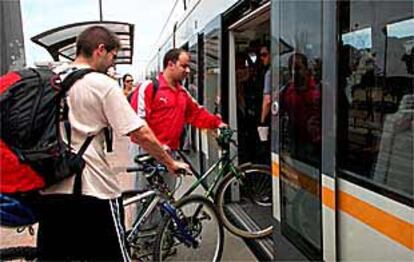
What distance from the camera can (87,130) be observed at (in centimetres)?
302

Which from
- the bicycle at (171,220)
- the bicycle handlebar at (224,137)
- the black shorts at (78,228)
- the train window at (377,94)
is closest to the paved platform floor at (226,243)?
the bicycle at (171,220)

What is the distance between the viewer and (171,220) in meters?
4.52

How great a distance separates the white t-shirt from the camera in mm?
2979

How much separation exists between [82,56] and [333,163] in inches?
52.8

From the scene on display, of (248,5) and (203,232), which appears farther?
(248,5)

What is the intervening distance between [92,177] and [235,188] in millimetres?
3277

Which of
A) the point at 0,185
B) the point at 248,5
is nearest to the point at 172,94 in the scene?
the point at 248,5

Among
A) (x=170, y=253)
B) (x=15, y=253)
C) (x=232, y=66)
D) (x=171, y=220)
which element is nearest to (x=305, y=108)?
(x=171, y=220)

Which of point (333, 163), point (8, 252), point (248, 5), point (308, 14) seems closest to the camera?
point (333, 163)

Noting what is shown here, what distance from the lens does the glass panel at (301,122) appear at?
11.1 feet

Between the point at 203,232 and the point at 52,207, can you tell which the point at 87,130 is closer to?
the point at 52,207

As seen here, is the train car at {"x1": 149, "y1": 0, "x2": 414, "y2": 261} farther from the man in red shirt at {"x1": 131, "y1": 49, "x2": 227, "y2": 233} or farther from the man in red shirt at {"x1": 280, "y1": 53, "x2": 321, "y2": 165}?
the man in red shirt at {"x1": 131, "y1": 49, "x2": 227, "y2": 233}

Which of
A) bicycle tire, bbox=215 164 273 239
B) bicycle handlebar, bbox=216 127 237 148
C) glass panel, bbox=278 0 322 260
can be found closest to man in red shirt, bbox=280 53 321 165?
glass panel, bbox=278 0 322 260

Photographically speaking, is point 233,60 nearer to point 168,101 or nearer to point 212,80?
point 212,80
